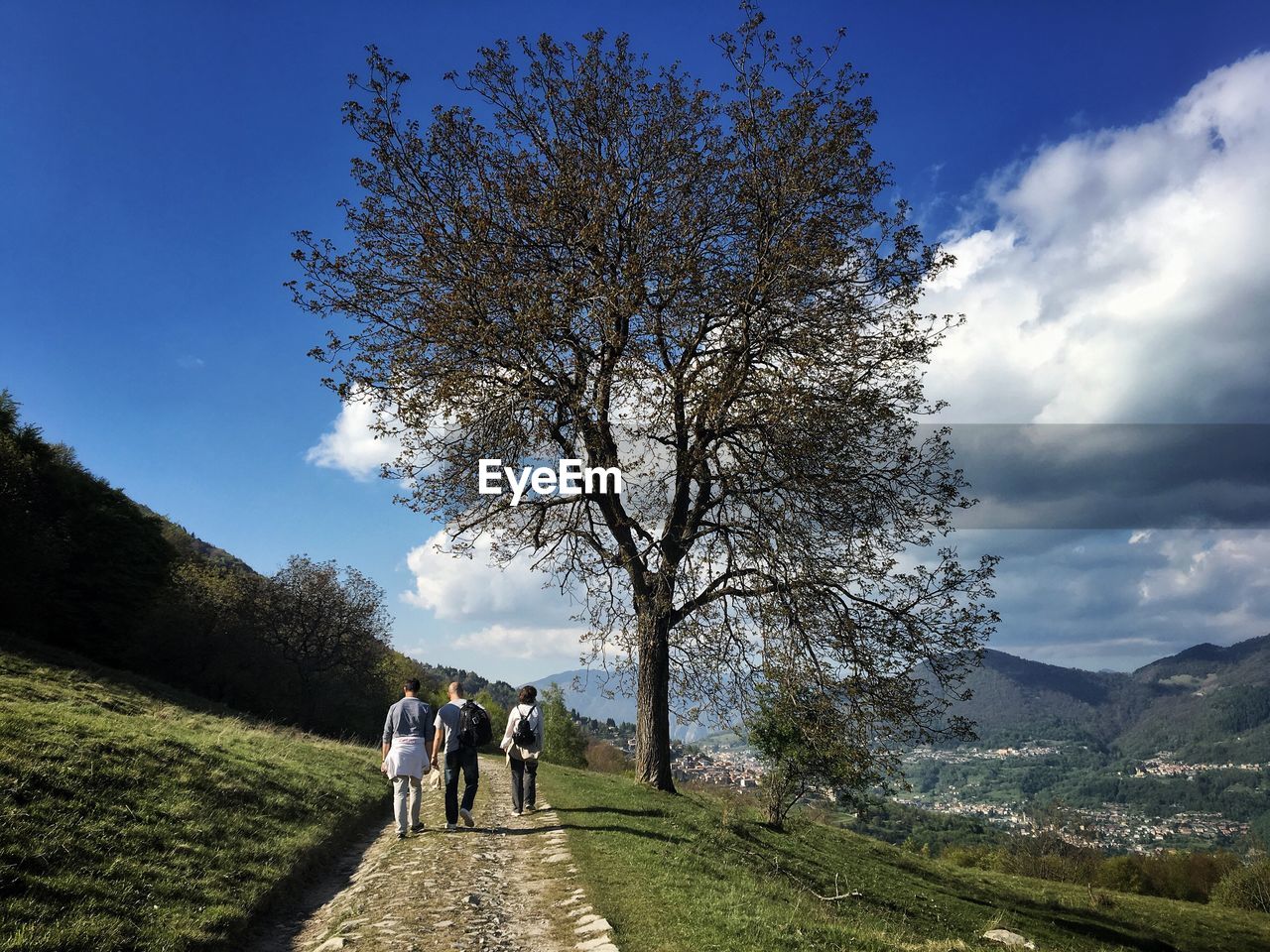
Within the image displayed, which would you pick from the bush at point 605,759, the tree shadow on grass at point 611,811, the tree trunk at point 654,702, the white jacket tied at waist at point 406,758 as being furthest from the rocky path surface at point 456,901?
the bush at point 605,759

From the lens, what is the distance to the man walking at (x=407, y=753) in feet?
40.9

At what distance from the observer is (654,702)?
17672 millimetres

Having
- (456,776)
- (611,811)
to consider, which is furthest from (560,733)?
(456,776)

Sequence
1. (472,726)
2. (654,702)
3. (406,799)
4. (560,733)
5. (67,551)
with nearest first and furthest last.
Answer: (406,799) < (472,726) < (654,702) < (67,551) < (560,733)

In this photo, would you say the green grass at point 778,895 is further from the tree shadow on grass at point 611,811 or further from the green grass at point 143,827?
the green grass at point 143,827

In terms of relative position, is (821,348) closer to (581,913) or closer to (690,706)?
(690,706)

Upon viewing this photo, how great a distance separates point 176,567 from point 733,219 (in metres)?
51.4

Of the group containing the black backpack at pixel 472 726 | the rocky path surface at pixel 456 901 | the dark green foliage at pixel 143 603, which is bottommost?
the rocky path surface at pixel 456 901

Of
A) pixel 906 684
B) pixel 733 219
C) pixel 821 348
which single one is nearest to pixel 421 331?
pixel 733 219

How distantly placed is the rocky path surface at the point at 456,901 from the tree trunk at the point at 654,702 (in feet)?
17.4

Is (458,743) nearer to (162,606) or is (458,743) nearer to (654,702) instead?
(654,702)

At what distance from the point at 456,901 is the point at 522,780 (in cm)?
637

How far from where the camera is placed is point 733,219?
16.4m

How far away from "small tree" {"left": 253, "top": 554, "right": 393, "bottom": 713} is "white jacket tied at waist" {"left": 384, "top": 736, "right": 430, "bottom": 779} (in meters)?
49.4
